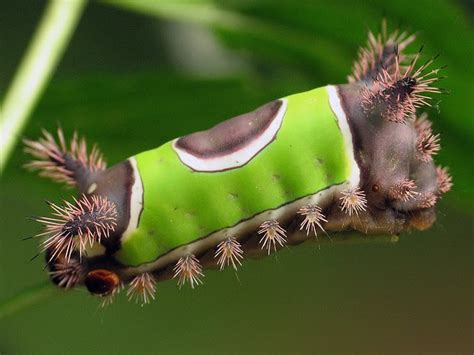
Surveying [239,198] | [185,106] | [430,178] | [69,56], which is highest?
[69,56]

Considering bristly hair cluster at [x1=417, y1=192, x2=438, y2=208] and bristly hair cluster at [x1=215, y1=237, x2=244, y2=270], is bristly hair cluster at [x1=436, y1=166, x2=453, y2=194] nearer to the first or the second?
bristly hair cluster at [x1=417, y1=192, x2=438, y2=208]

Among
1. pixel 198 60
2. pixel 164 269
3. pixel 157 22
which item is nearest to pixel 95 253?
pixel 164 269

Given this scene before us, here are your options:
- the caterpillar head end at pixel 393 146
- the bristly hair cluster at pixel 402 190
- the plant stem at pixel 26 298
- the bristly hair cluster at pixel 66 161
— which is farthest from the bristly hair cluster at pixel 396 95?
the plant stem at pixel 26 298

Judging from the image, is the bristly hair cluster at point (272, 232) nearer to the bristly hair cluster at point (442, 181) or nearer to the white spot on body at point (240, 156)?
the white spot on body at point (240, 156)

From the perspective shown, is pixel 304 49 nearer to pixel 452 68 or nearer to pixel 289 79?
pixel 289 79

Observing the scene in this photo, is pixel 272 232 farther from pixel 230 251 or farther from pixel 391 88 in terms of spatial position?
pixel 391 88

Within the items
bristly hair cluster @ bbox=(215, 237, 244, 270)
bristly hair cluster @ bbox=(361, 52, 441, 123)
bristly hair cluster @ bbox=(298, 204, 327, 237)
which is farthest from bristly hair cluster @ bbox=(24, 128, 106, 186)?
bristly hair cluster @ bbox=(361, 52, 441, 123)
